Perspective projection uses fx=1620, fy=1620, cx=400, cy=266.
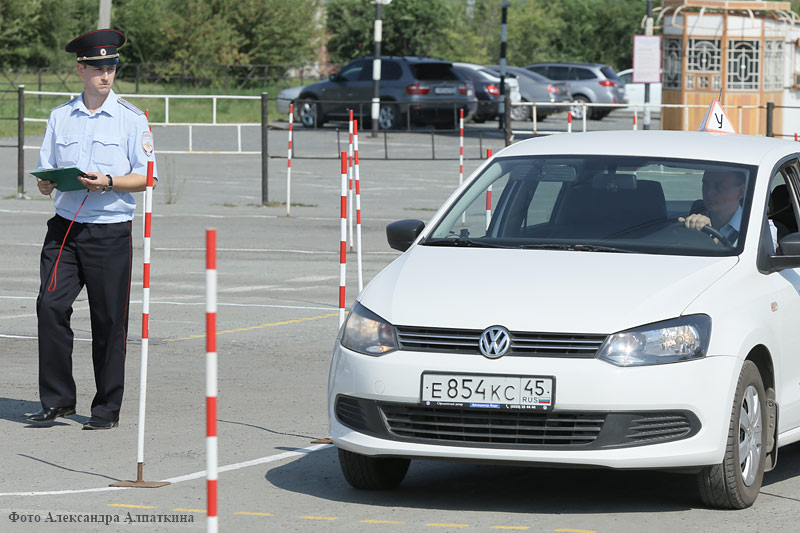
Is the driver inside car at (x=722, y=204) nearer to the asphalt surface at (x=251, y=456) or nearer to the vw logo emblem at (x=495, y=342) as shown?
the asphalt surface at (x=251, y=456)

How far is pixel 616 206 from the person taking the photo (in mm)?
7551

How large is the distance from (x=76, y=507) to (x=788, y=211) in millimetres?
3723

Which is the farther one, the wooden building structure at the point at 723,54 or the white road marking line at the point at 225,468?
the wooden building structure at the point at 723,54

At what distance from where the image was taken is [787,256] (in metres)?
7.14

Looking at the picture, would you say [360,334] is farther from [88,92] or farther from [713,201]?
[88,92]

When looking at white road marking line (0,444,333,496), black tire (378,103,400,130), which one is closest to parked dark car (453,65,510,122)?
black tire (378,103,400,130)

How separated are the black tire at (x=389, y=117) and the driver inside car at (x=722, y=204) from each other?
32952mm

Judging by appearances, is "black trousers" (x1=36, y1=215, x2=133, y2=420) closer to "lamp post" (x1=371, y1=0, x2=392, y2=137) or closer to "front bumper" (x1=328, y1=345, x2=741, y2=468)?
"front bumper" (x1=328, y1=345, x2=741, y2=468)

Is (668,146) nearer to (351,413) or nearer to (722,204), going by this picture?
(722,204)

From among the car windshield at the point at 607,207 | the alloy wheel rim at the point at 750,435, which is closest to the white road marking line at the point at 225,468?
the car windshield at the point at 607,207

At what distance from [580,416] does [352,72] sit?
3689 centimetres

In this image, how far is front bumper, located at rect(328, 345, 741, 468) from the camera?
6.29 m

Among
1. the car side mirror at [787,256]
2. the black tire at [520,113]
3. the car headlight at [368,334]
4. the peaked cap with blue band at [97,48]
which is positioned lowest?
the car headlight at [368,334]

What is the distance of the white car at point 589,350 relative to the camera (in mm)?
6340
